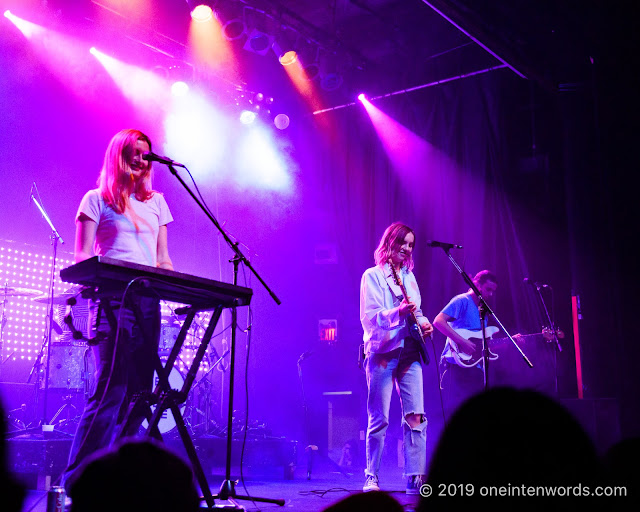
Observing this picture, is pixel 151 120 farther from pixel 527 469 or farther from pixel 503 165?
pixel 527 469

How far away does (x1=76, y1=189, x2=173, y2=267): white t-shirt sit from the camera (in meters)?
3.65

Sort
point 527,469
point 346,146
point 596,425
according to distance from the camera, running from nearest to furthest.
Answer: point 527,469 → point 596,425 → point 346,146

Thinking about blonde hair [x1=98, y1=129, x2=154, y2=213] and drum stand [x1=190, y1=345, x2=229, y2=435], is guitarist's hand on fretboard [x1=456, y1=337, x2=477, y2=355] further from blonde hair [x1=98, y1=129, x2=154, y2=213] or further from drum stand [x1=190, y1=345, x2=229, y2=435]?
blonde hair [x1=98, y1=129, x2=154, y2=213]

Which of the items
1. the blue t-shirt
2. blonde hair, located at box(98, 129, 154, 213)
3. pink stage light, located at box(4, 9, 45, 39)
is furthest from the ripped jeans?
pink stage light, located at box(4, 9, 45, 39)

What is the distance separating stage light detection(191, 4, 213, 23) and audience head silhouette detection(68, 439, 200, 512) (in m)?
7.43

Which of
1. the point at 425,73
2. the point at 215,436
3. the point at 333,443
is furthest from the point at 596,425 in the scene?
the point at 425,73

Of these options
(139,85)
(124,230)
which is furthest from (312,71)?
(124,230)

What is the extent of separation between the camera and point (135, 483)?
119 cm

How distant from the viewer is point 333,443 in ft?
27.7

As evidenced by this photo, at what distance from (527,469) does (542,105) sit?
852cm

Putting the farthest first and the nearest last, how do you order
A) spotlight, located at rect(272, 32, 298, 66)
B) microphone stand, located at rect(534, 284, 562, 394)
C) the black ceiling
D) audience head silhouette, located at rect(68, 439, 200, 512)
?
spotlight, located at rect(272, 32, 298, 66) → microphone stand, located at rect(534, 284, 562, 394) → the black ceiling → audience head silhouette, located at rect(68, 439, 200, 512)

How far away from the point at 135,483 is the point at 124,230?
8.88 feet

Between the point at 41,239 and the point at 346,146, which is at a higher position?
the point at 346,146

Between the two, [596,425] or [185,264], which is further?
[185,264]
